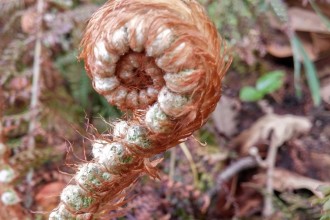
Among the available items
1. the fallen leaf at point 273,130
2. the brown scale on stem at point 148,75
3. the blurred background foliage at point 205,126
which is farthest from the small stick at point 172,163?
the brown scale on stem at point 148,75

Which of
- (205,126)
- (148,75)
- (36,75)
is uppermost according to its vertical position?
(148,75)

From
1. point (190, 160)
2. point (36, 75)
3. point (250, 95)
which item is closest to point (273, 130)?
point (250, 95)

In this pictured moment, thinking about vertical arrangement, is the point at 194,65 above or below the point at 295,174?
above

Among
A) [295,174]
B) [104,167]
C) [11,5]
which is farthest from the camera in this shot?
[11,5]

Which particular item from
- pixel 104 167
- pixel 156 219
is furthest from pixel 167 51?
pixel 156 219

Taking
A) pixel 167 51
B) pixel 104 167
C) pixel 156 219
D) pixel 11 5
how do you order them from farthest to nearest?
pixel 11 5
pixel 156 219
pixel 104 167
pixel 167 51

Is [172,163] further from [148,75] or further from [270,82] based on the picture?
[148,75]

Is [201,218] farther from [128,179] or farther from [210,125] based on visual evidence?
[128,179]
